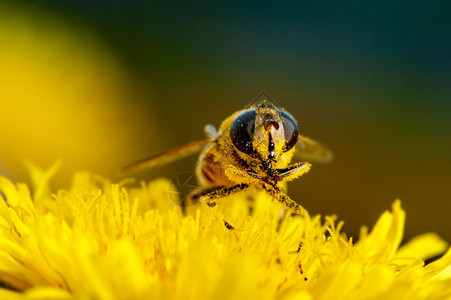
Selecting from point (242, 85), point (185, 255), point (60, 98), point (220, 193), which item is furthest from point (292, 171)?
point (242, 85)

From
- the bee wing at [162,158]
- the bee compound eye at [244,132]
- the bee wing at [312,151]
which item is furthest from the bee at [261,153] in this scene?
the bee wing at [312,151]

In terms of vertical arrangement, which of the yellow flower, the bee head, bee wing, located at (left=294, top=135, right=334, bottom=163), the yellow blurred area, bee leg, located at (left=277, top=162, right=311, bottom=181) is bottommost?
the yellow flower

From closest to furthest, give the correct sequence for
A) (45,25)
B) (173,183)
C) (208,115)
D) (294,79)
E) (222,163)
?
(222,163), (173,183), (45,25), (208,115), (294,79)

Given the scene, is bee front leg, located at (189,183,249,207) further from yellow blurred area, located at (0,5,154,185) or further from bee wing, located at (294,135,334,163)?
yellow blurred area, located at (0,5,154,185)

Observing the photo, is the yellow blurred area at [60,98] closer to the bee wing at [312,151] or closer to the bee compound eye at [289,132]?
the bee wing at [312,151]

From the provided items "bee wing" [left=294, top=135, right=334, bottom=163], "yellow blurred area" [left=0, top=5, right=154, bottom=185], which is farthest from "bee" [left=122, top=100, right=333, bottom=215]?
A: "yellow blurred area" [left=0, top=5, right=154, bottom=185]

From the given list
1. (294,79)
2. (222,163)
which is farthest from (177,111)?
(222,163)

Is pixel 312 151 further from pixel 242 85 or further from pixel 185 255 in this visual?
pixel 242 85

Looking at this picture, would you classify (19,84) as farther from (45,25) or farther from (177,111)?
(177,111)
